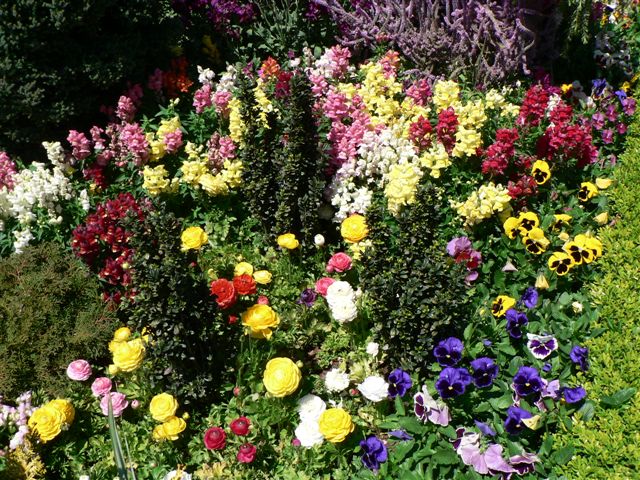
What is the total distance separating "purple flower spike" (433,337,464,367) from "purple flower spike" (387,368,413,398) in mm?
170

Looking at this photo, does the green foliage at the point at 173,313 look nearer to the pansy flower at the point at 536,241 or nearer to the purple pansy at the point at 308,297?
the purple pansy at the point at 308,297

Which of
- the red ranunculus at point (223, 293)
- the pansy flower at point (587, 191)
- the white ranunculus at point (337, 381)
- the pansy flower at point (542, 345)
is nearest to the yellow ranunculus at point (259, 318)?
the red ranunculus at point (223, 293)

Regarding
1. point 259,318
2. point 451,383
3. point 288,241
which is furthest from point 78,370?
point 451,383

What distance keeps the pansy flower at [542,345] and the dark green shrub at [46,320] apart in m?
2.16

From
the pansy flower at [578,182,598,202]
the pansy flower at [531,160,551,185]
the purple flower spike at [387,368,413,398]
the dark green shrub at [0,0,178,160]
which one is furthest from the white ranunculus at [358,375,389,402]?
the dark green shrub at [0,0,178,160]

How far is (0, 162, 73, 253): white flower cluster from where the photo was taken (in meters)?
3.62

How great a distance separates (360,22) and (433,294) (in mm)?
2855

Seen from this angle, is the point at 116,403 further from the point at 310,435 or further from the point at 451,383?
the point at 451,383

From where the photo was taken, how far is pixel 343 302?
3.12m

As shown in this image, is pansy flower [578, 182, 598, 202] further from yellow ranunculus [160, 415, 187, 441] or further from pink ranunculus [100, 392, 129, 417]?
pink ranunculus [100, 392, 129, 417]

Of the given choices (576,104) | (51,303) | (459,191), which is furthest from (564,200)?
(51,303)

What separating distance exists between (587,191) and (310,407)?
2067mm

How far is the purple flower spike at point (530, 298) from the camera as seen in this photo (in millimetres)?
3066

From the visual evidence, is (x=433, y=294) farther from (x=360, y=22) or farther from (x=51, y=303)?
(x=360, y=22)
